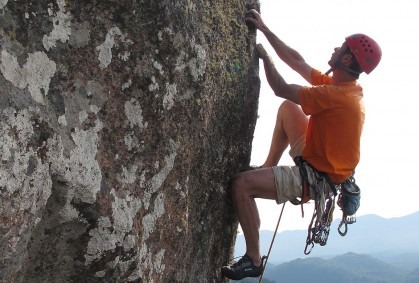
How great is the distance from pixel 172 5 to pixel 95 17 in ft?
3.39

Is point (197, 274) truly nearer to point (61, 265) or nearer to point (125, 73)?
point (61, 265)

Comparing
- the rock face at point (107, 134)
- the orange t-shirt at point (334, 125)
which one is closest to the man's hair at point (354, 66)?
the orange t-shirt at point (334, 125)

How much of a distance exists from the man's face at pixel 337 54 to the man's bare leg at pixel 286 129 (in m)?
1.15

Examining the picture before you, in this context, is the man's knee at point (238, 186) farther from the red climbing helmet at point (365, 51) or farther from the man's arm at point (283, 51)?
the red climbing helmet at point (365, 51)

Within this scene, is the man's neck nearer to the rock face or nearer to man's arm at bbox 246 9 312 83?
man's arm at bbox 246 9 312 83

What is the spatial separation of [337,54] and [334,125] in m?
1.20

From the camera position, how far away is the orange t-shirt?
24.5ft

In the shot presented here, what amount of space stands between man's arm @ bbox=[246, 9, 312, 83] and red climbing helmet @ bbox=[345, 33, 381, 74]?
122cm

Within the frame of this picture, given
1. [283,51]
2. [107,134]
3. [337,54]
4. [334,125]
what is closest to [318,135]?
[334,125]

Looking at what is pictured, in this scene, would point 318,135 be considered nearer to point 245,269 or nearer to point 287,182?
point 287,182

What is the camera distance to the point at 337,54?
7.84 meters

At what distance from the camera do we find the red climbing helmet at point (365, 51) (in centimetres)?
755

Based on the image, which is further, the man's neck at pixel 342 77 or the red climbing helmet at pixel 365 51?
the man's neck at pixel 342 77

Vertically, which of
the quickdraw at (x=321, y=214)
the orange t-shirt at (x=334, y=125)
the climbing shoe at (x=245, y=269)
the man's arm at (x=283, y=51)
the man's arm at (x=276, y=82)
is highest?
the man's arm at (x=283, y=51)
